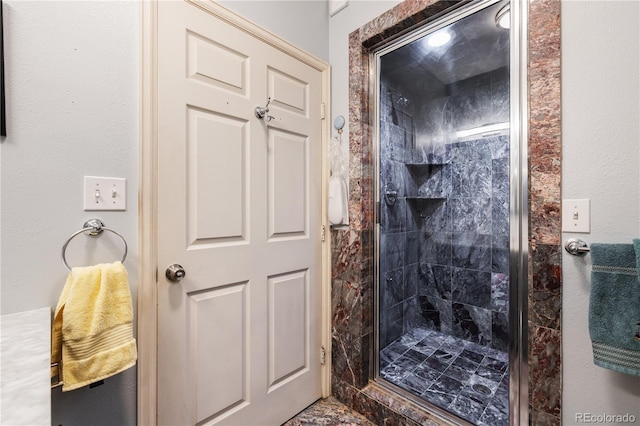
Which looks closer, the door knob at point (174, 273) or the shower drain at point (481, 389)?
the door knob at point (174, 273)

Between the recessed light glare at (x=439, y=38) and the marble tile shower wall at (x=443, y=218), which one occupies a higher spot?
the recessed light glare at (x=439, y=38)

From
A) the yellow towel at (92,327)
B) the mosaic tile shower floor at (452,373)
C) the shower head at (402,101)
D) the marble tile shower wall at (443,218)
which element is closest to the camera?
the yellow towel at (92,327)

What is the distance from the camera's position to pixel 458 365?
1.90 metres

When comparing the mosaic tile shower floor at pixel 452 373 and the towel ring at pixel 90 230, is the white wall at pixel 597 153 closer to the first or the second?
the mosaic tile shower floor at pixel 452 373

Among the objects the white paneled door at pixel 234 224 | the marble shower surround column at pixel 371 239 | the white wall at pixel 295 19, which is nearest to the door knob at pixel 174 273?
the white paneled door at pixel 234 224

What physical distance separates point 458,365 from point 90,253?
212 centimetres

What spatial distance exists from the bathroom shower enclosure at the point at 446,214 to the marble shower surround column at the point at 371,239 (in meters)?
0.11

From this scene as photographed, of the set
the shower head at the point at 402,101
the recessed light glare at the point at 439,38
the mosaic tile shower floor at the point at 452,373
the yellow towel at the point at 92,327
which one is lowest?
the mosaic tile shower floor at the point at 452,373

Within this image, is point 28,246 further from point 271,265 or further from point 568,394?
point 568,394

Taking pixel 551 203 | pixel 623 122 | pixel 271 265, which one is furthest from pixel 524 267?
pixel 271 265

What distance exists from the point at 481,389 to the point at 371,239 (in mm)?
1067

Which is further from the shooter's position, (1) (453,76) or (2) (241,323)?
(1) (453,76)

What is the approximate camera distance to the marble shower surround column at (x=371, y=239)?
1.02m

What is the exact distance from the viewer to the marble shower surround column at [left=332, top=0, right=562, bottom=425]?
40.0 inches
